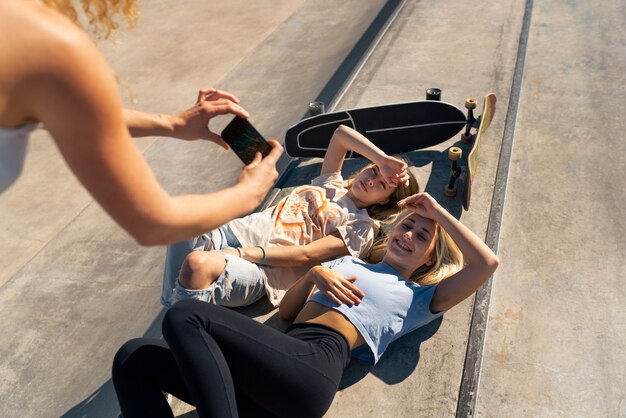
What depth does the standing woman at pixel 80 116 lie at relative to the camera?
4.37ft

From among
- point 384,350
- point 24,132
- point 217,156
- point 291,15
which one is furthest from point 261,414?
point 291,15

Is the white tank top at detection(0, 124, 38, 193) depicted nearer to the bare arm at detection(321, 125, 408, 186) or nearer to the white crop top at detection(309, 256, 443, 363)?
the white crop top at detection(309, 256, 443, 363)

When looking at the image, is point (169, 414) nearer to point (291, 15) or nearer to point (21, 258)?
point (21, 258)

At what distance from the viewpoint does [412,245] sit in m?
3.75

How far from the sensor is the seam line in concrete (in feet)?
11.5

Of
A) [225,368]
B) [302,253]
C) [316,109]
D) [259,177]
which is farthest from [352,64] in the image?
[259,177]

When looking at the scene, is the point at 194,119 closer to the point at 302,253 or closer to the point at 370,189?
the point at 302,253

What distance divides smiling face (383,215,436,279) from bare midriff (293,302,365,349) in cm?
58

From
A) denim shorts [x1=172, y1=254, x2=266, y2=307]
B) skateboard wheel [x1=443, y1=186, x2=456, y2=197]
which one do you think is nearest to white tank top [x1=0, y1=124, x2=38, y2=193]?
denim shorts [x1=172, y1=254, x2=266, y2=307]

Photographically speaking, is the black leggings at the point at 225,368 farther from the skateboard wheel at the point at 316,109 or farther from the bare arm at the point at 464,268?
the skateboard wheel at the point at 316,109

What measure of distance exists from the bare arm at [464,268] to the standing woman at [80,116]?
2127 millimetres

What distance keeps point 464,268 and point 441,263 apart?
0.24m

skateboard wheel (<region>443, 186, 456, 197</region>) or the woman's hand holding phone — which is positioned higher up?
the woman's hand holding phone

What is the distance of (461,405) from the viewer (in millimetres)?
3447
